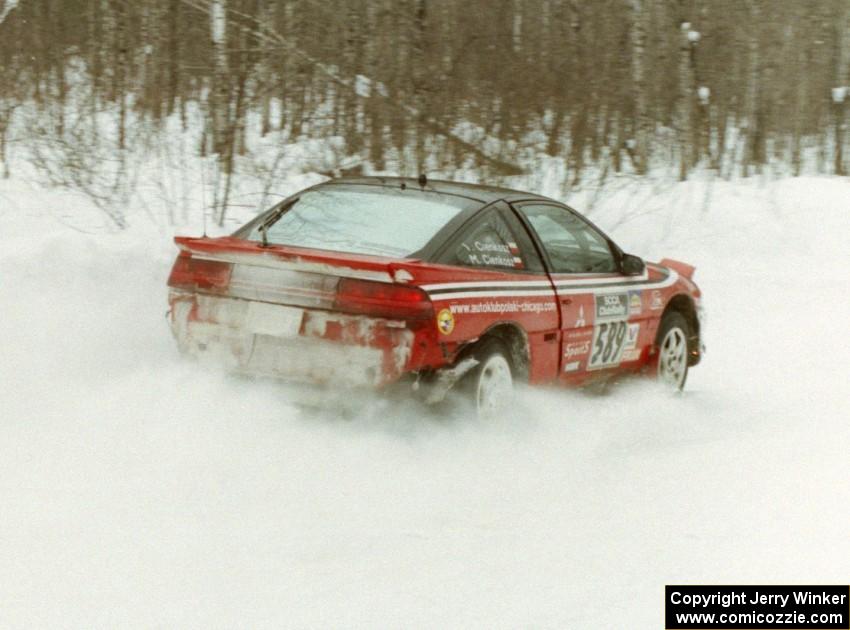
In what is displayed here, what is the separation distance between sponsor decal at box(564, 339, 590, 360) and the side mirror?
765 mm

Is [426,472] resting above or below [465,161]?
below

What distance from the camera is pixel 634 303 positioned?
27.0ft

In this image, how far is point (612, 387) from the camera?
8438mm

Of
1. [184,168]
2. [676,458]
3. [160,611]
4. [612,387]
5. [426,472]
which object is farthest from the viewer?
[184,168]

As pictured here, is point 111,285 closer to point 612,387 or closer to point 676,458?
point 612,387

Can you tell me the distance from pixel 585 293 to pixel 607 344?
0.51m

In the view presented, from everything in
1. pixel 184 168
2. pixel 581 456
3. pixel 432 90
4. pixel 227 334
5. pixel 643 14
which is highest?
pixel 643 14

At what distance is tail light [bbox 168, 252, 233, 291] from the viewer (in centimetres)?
636

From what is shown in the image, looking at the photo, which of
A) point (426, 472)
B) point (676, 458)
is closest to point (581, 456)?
point (676, 458)

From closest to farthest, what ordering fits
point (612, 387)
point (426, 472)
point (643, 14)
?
point (426, 472) → point (612, 387) → point (643, 14)

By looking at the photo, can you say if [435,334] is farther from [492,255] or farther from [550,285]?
[550,285]

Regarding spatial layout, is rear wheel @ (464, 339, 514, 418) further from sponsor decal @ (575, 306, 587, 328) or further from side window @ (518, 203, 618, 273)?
side window @ (518, 203, 618, 273)

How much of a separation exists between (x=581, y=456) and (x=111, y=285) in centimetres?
408

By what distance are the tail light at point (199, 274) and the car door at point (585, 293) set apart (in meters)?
1.98
